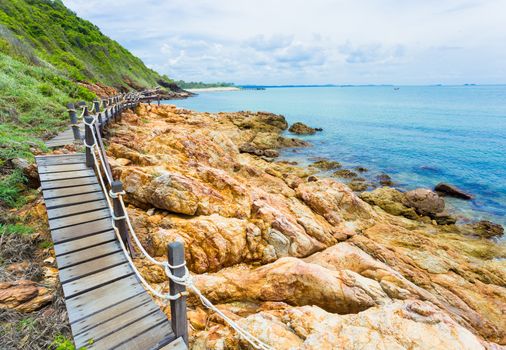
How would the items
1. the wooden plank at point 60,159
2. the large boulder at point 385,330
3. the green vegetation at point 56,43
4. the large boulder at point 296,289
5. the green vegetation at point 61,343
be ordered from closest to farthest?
the green vegetation at point 61,343 < the large boulder at point 385,330 < the large boulder at point 296,289 < the wooden plank at point 60,159 < the green vegetation at point 56,43

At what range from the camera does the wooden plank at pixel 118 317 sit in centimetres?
370

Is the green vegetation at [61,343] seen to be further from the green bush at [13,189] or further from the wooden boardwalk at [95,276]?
the green bush at [13,189]

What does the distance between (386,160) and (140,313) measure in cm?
2980

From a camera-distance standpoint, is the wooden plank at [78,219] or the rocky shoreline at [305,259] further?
the wooden plank at [78,219]

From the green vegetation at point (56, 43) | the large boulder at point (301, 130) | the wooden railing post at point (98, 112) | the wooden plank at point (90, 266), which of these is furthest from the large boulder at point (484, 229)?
the green vegetation at point (56, 43)

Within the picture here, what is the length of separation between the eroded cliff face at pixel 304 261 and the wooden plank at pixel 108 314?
110cm

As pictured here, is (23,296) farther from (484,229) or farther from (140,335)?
(484,229)

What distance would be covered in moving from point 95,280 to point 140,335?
4.59 feet

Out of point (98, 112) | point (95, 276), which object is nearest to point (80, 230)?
→ point (95, 276)

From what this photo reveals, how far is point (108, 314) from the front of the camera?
404cm

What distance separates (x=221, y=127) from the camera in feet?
116

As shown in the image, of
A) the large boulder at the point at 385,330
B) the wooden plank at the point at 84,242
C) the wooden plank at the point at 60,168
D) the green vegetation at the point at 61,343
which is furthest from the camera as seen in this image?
the wooden plank at the point at 60,168

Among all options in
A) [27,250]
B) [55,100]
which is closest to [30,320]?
[27,250]

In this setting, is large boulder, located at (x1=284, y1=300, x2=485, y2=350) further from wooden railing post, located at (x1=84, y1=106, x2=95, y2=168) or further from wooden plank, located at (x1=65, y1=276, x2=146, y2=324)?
wooden railing post, located at (x1=84, y1=106, x2=95, y2=168)
